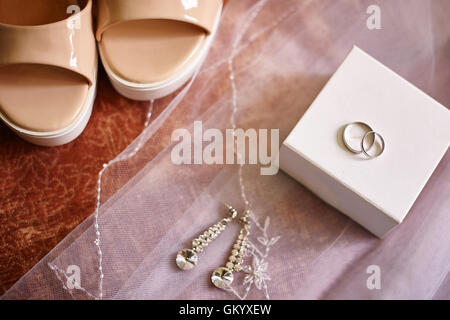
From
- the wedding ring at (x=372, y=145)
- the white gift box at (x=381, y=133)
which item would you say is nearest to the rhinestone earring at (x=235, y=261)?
the white gift box at (x=381, y=133)

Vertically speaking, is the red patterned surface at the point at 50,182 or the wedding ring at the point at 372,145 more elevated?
the wedding ring at the point at 372,145

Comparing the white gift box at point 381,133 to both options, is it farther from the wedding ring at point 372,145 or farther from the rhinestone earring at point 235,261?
the rhinestone earring at point 235,261

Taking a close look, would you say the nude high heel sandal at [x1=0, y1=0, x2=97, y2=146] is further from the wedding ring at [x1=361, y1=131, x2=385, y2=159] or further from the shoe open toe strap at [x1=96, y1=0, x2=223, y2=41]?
the wedding ring at [x1=361, y1=131, x2=385, y2=159]

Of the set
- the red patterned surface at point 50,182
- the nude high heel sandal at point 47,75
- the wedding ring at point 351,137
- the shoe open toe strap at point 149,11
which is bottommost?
the red patterned surface at point 50,182

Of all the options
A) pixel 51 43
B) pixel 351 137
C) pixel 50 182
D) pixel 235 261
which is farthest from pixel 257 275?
pixel 51 43

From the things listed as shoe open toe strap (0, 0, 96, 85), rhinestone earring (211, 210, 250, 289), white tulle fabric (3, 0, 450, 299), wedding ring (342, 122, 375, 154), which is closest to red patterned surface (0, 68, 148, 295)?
white tulle fabric (3, 0, 450, 299)

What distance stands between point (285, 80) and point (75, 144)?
465 millimetres

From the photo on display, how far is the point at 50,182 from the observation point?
0.90m

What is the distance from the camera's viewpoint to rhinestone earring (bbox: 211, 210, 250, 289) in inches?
33.1

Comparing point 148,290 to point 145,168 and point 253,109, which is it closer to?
point 145,168

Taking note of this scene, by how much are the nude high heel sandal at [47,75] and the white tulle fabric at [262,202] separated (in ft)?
0.46

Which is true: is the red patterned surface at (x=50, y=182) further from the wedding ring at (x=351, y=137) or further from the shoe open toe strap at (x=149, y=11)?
the wedding ring at (x=351, y=137)

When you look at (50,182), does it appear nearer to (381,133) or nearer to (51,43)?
(51,43)

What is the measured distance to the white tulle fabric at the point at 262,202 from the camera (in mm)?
834
